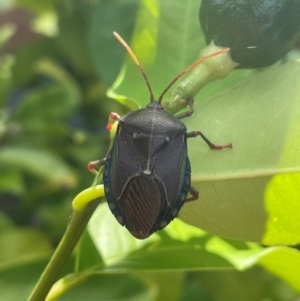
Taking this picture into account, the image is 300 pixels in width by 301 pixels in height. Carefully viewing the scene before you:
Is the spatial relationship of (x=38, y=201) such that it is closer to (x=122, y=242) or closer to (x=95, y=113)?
(x=95, y=113)

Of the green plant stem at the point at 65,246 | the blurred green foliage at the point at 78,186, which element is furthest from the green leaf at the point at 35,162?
the green plant stem at the point at 65,246

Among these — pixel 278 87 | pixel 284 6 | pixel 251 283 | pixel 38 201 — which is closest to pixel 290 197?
pixel 278 87

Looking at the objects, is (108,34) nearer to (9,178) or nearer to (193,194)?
(9,178)

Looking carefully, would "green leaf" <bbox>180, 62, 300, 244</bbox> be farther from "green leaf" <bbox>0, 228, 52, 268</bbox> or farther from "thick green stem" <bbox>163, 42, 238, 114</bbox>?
"green leaf" <bbox>0, 228, 52, 268</bbox>

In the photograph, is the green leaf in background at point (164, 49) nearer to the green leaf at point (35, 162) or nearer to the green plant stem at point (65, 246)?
the green plant stem at point (65, 246)

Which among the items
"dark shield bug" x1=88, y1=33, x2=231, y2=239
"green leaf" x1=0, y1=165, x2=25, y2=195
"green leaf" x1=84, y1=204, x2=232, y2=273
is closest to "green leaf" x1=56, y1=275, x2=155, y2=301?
"green leaf" x1=84, y1=204, x2=232, y2=273

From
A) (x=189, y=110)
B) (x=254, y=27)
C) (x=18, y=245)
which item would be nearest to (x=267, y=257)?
(x=189, y=110)
